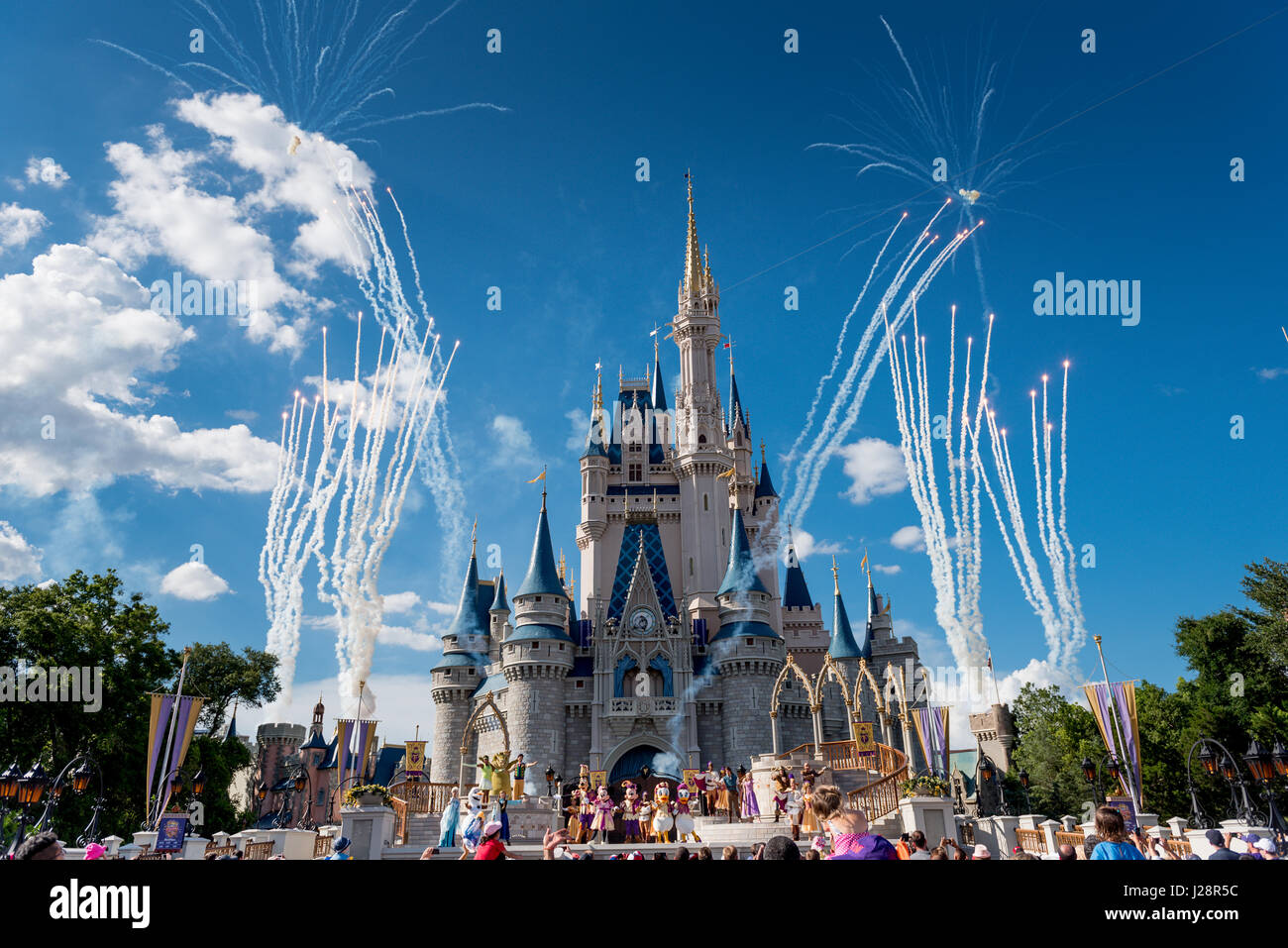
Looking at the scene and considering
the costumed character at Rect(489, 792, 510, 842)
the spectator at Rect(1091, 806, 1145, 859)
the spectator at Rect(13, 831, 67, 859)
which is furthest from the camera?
the costumed character at Rect(489, 792, 510, 842)

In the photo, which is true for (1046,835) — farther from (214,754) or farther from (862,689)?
(214,754)

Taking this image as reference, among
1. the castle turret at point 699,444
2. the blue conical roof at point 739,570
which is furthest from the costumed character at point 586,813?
the castle turret at point 699,444

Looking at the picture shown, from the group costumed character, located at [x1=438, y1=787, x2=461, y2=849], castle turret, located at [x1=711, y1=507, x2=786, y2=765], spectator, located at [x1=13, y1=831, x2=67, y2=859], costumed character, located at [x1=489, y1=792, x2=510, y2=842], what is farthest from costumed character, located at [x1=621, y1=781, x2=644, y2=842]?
spectator, located at [x1=13, y1=831, x2=67, y2=859]

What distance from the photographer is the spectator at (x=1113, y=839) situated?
20.2 feet

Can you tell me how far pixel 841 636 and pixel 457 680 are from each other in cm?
2751

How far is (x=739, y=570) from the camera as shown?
5072 cm

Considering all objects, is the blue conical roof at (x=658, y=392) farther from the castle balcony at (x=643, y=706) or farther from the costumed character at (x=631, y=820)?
the costumed character at (x=631, y=820)

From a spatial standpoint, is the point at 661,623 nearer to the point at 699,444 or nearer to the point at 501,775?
the point at 699,444

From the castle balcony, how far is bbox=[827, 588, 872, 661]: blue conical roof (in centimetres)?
1572

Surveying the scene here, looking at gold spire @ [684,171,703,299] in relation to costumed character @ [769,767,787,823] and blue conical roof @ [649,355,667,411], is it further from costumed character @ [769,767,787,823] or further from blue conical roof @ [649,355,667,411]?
costumed character @ [769,767,787,823]

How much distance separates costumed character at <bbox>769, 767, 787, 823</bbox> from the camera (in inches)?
928
